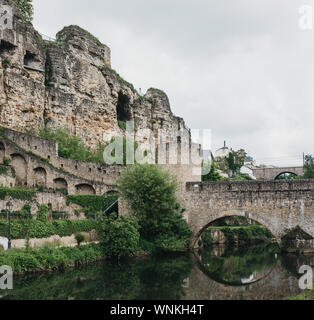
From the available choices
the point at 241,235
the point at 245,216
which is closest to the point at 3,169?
the point at 245,216

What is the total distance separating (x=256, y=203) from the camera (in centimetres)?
2366

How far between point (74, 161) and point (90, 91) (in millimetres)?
10976

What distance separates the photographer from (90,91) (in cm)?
4109

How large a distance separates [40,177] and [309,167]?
34.8 metres

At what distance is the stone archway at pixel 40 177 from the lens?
2955cm

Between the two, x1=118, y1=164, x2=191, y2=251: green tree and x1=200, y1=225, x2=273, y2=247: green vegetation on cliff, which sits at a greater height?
x1=118, y1=164, x2=191, y2=251: green tree

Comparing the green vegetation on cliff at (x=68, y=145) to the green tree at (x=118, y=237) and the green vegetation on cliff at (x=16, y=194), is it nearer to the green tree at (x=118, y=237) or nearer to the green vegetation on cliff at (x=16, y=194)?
the green vegetation on cliff at (x=16, y=194)

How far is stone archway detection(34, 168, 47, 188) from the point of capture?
29547mm

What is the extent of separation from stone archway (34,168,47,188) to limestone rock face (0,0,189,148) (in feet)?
16.6

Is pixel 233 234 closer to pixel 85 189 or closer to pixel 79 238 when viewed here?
pixel 85 189

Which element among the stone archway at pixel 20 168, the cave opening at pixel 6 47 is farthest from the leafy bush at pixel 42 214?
the cave opening at pixel 6 47

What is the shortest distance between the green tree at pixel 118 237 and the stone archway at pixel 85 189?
A: 976 cm

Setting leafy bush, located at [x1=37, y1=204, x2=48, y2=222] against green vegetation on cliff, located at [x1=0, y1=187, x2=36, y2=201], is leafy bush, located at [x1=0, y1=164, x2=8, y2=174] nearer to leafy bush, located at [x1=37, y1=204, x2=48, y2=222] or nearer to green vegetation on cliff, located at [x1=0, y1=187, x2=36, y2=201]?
green vegetation on cliff, located at [x1=0, y1=187, x2=36, y2=201]

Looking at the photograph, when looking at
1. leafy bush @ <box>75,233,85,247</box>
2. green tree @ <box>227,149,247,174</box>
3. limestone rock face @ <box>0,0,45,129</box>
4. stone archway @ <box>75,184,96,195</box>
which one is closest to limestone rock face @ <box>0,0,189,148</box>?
limestone rock face @ <box>0,0,45,129</box>
